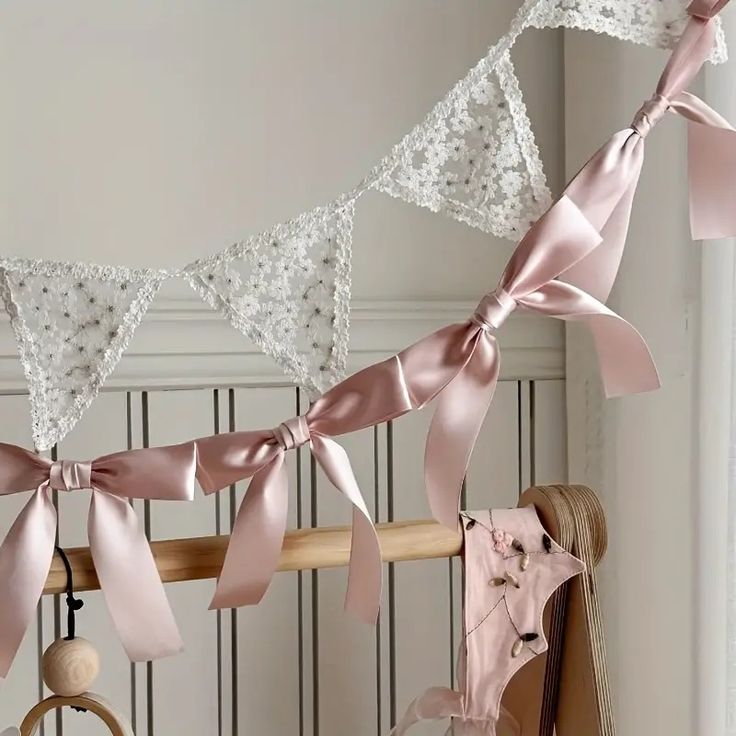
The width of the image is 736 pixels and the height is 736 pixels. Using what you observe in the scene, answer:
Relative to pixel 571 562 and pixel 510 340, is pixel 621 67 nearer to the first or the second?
pixel 510 340

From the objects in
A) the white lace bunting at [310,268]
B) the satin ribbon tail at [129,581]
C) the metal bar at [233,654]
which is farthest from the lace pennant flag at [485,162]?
the metal bar at [233,654]

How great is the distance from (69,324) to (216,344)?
39 centimetres

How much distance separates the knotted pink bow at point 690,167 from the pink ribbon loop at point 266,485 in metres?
A: 0.20

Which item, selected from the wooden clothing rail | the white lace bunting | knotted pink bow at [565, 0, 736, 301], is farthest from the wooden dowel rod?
knotted pink bow at [565, 0, 736, 301]

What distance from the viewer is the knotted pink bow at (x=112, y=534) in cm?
70

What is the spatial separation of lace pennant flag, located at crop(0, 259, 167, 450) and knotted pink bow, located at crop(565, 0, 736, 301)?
1.09 feet

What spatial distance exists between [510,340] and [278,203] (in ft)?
1.08

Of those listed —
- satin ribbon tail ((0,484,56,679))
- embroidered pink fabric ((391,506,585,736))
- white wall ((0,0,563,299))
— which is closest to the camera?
satin ribbon tail ((0,484,56,679))

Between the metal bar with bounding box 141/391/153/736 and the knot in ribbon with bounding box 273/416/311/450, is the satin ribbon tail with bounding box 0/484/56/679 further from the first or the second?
the metal bar with bounding box 141/391/153/736

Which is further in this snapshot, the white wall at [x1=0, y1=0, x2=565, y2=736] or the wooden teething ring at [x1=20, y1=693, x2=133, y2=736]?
the white wall at [x1=0, y1=0, x2=565, y2=736]

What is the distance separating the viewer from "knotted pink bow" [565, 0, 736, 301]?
2.46 ft

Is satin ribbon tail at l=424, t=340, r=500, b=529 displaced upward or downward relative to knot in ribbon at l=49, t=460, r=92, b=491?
upward

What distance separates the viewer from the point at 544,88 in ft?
4.05

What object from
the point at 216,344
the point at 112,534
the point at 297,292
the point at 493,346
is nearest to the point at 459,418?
the point at 493,346
